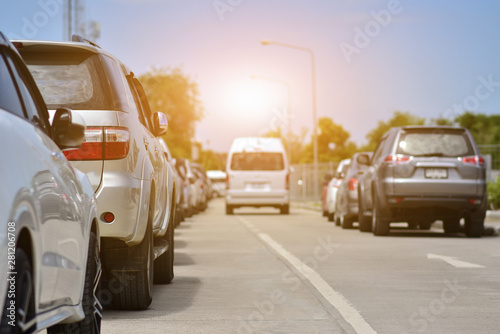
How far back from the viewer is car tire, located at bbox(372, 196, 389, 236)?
58.6ft

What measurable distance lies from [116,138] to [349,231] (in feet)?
45.5

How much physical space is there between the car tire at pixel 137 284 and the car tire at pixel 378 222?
10.5 metres

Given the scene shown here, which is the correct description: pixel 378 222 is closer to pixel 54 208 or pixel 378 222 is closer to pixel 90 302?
pixel 90 302

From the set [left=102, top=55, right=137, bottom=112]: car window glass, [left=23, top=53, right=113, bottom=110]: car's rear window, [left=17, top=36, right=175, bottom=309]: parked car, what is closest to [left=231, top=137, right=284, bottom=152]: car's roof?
[left=102, top=55, right=137, bottom=112]: car window glass

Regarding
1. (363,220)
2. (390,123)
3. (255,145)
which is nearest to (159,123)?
(363,220)

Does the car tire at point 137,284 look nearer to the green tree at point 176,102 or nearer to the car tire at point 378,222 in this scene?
the car tire at point 378,222

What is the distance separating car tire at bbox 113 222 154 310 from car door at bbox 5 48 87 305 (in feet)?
Result: 7.55

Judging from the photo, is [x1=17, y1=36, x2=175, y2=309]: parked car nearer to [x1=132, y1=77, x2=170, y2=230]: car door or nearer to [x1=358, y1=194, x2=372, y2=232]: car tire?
[x1=132, y1=77, x2=170, y2=230]: car door

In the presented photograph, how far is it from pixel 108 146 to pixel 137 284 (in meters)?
1.14

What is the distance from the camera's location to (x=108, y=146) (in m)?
7.16

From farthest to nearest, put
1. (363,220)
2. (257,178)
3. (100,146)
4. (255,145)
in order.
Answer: (255,145), (257,178), (363,220), (100,146)

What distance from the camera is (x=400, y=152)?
1741 cm

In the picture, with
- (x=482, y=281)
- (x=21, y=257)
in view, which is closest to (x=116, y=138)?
(x=21, y=257)

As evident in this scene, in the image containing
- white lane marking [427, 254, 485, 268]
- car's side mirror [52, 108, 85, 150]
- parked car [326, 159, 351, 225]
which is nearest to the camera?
car's side mirror [52, 108, 85, 150]
